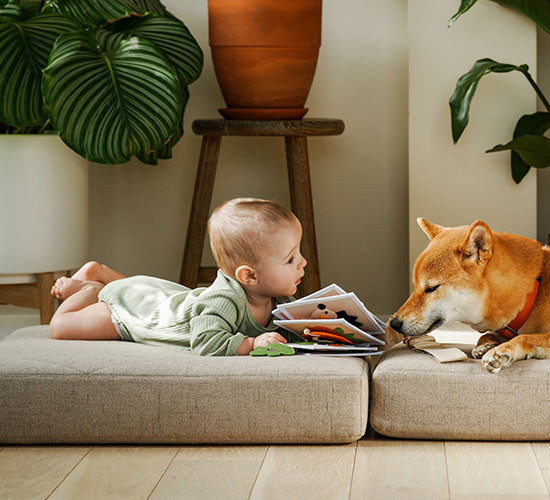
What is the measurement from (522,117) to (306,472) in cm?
154

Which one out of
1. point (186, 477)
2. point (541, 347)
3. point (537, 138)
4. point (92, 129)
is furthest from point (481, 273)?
point (92, 129)

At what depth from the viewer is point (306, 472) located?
1.38m

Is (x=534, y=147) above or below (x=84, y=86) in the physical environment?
below

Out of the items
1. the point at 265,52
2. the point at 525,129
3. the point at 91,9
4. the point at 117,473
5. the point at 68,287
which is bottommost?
the point at 117,473

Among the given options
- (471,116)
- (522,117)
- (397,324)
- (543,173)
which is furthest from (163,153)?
(397,324)

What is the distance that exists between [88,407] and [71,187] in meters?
1.18

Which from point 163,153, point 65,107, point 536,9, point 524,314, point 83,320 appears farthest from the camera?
point 163,153

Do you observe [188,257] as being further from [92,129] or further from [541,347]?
[541,347]

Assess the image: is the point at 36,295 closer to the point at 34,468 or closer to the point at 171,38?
the point at 171,38

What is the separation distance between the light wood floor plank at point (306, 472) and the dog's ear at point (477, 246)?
1.35 feet

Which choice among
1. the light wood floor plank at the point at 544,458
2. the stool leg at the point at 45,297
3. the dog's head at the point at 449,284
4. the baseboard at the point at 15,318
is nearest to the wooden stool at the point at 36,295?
the stool leg at the point at 45,297

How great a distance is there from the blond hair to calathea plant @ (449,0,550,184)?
95 cm

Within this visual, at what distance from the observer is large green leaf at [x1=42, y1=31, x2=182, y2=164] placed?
225 cm

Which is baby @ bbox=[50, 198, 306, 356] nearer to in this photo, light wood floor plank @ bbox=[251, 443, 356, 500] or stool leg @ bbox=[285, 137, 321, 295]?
light wood floor plank @ bbox=[251, 443, 356, 500]
